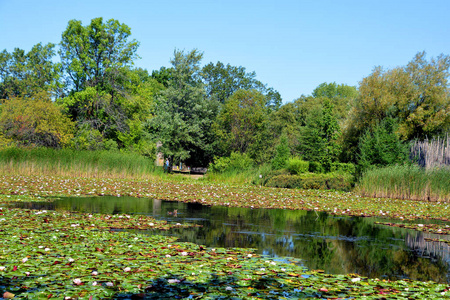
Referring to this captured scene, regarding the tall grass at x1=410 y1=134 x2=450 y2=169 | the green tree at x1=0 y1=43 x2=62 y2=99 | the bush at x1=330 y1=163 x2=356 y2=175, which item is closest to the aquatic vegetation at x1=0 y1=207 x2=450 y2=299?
the tall grass at x1=410 y1=134 x2=450 y2=169

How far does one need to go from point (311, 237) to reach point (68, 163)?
71.9 feet

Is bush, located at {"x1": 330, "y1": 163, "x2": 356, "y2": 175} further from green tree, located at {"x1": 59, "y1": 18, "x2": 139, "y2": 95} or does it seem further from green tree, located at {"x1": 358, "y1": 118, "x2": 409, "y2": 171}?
green tree, located at {"x1": 59, "y1": 18, "x2": 139, "y2": 95}

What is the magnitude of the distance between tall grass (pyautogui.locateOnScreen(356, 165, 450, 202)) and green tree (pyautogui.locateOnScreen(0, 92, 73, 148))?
3024cm

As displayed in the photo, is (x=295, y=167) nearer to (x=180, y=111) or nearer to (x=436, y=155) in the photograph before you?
(x=436, y=155)

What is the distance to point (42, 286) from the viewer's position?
5.40 metres

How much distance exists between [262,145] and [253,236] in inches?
1419

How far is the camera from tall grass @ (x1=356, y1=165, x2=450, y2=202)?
20594mm

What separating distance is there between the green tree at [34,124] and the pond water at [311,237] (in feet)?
87.0

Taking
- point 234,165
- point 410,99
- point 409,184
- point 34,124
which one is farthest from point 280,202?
point 34,124

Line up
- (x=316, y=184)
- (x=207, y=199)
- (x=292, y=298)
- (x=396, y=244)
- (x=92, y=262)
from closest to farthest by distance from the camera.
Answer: (x=292, y=298) → (x=92, y=262) → (x=396, y=244) → (x=207, y=199) → (x=316, y=184)

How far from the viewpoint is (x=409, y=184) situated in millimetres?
20938

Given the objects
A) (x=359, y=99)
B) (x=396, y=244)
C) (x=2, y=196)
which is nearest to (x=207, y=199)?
(x=2, y=196)

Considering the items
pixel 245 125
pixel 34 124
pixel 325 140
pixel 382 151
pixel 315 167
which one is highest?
pixel 245 125

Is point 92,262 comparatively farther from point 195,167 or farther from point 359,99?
point 195,167
